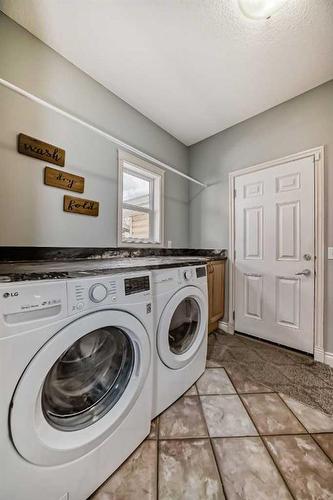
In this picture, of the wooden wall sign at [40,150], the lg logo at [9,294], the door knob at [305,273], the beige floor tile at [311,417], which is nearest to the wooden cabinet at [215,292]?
the door knob at [305,273]

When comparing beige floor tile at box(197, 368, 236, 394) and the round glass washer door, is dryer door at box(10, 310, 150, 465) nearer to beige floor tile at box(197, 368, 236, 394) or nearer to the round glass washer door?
the round glass washer door

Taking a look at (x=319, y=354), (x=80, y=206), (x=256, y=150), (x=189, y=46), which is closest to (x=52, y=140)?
(x=80, y=206)

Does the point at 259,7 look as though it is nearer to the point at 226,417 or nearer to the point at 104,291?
the point at 104,291

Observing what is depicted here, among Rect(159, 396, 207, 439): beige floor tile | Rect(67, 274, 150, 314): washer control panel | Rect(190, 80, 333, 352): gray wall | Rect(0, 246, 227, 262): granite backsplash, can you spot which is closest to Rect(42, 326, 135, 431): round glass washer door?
Rect(67, 274, 150, 314): washer control panel

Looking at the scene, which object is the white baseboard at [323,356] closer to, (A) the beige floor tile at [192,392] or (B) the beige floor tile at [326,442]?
(B) the beige floor tile at [326,442]

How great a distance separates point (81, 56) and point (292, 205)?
2.28m

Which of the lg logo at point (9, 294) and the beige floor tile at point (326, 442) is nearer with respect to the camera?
the lg logo at point (9, 294)

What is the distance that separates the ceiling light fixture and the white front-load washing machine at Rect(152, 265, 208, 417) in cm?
165

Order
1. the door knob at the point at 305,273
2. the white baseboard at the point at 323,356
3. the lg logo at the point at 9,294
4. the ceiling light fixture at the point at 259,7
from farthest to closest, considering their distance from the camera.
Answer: the door knob at the point at 305,273 → the white baseboard at the point at 323,356 → the ceiling light fixture at the point at 259,7 → the lg logo at the point at 9,294

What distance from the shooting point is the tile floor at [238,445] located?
856 mm

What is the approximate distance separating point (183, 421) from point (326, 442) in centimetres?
75

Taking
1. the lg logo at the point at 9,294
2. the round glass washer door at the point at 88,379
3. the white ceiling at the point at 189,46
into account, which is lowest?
the round glass washer door at the point at 88,379

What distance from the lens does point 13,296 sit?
0.59 m

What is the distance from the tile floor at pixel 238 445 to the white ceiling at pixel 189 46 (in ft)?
8.29
